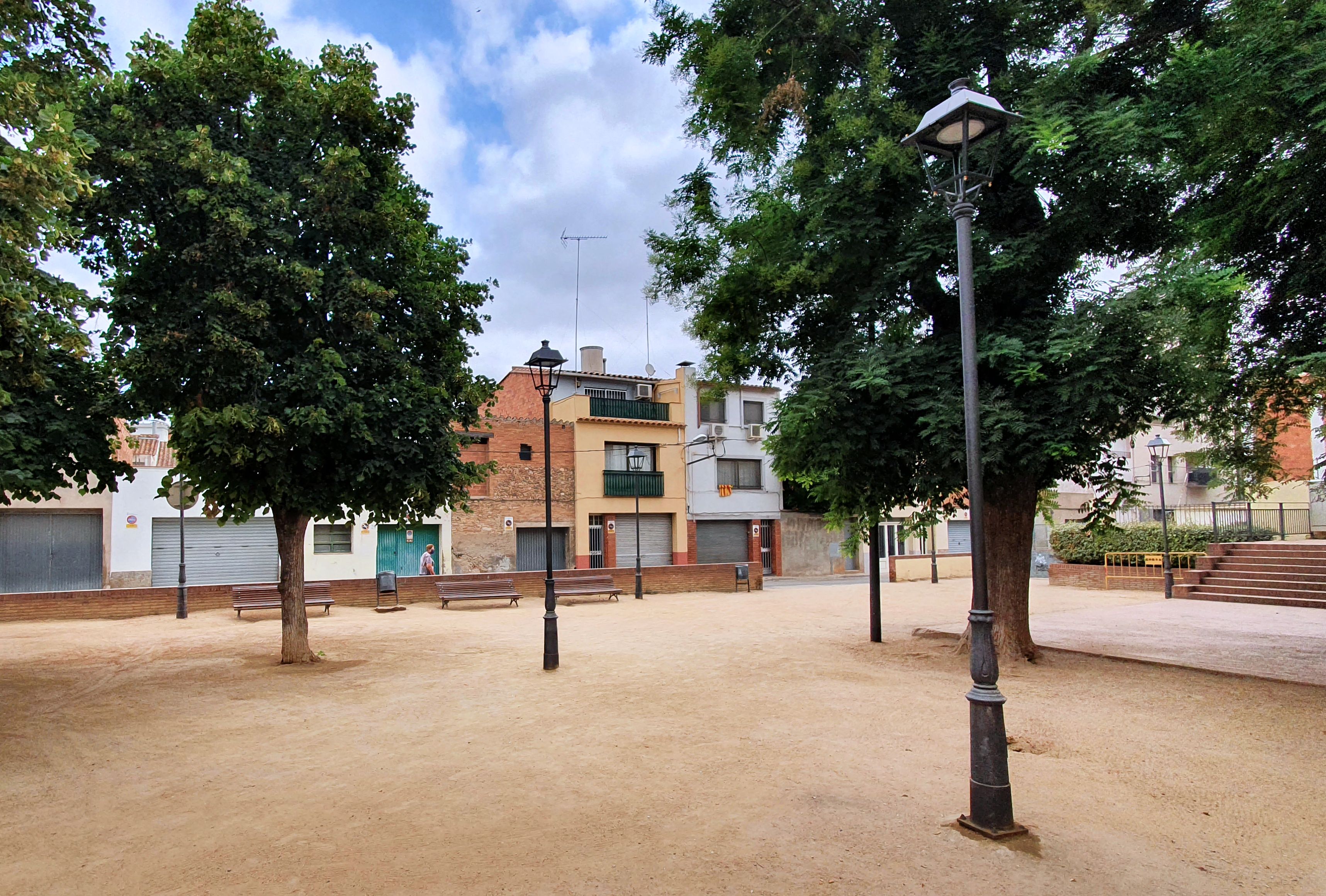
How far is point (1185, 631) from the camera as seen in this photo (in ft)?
49.1

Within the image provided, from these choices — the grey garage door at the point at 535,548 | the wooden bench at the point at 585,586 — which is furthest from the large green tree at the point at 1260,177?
the grey garage door at the point at 535,548

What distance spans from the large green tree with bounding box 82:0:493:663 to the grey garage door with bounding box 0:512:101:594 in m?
16.4

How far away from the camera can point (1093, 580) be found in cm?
2569

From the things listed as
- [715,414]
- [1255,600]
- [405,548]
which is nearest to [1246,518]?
[1255,600]

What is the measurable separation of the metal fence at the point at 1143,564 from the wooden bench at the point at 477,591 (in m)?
18.6

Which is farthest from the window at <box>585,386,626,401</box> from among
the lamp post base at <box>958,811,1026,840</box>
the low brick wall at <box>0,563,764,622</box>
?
the lamp post base at <box>958,811,1026,840</box>

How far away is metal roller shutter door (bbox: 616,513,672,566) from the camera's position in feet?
112

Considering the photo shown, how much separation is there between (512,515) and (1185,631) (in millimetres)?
22773

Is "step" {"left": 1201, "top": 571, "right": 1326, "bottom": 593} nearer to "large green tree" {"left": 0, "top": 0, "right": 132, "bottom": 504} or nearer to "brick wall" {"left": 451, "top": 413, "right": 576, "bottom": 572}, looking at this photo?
"brick wall" {"left": 451, "top": 413, "right": 576, "bottom": 572}

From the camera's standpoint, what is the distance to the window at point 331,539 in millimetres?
26578

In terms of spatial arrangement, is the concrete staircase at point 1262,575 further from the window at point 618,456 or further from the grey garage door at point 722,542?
the window at point 618,456

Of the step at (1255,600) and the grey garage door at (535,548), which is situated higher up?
the grey garage door at (535,548)

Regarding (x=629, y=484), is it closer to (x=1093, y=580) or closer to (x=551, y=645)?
(x=1093, y=580)

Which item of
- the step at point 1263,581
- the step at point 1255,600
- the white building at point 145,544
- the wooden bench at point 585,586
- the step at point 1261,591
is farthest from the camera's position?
the white building at point 145,544
